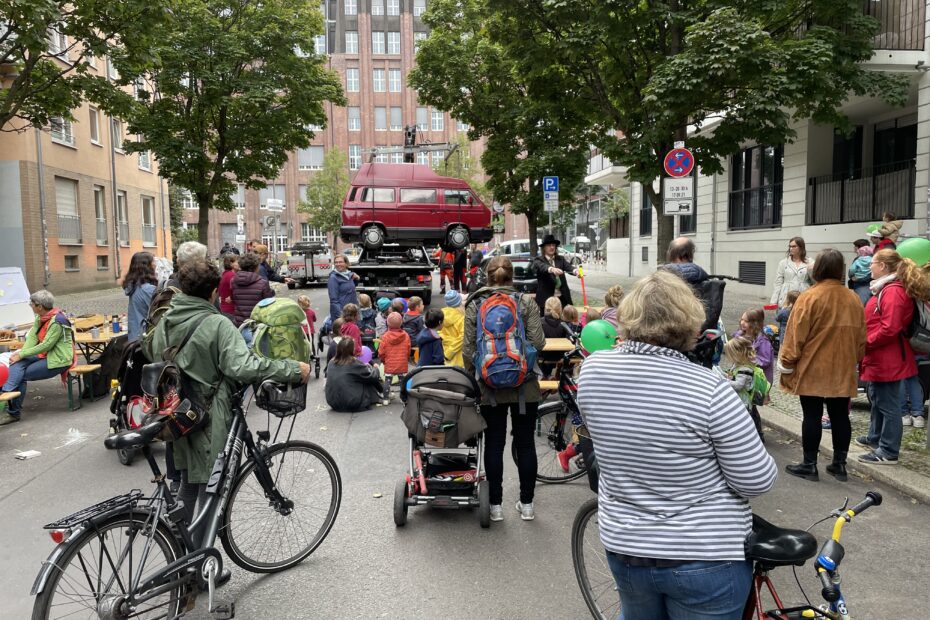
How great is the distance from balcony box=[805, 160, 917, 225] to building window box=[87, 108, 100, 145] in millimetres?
25924

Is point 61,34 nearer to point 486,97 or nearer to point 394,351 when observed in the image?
point 394,351

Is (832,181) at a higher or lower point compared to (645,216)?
higher

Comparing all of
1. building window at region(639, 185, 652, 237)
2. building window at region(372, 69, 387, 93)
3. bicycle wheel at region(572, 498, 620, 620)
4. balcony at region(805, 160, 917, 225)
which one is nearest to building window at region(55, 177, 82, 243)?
building window at region(639, 185, 652, 237)

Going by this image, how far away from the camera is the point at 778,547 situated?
6.73ft

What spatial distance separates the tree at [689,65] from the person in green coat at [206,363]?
362 inches

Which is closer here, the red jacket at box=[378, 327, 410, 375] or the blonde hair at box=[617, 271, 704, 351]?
Result: the blonde hair at box=[617, 271, 704, 351]

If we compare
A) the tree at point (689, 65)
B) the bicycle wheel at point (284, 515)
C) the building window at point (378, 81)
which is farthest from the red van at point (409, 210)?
the building window at point (378, 81)

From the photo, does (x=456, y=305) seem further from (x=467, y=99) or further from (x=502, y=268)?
(x=467, y=99)

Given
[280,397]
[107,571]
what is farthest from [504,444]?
[107,571]

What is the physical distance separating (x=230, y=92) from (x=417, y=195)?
19.8 feet

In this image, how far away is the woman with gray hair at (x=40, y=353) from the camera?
25.9 ft

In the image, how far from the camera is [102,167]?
28906 millimetres

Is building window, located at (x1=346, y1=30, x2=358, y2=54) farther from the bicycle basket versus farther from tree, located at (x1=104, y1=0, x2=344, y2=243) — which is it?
the bicycle basket

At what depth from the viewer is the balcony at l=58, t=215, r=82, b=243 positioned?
1008 inches
